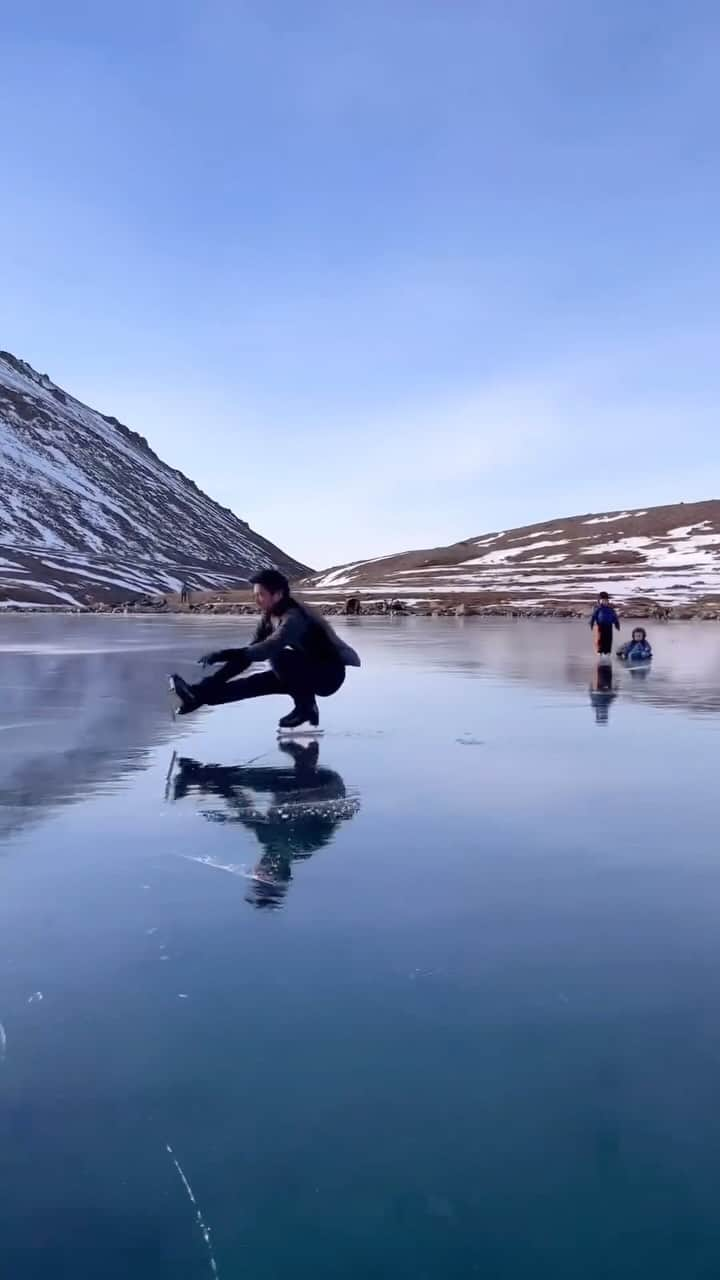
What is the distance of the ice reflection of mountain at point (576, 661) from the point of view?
19.1m

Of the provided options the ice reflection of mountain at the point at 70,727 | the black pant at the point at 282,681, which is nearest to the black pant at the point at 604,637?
the ice reflection of mountain at the point at 70,727

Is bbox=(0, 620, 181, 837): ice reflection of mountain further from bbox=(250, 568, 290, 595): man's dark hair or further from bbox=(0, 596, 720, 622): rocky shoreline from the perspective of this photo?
bbox=(0, 596, 720, 622): rocky shoreline

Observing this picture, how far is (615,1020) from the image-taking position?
166 inches

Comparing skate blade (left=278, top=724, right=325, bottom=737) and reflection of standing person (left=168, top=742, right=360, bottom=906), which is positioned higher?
skate blade (left=278, top=724, right=325, bottom=737)

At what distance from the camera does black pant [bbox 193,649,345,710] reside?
13.3m

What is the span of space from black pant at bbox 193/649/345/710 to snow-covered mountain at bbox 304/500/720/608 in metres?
→ 64.9

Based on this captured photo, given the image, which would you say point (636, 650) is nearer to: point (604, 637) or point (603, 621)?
point (604, 637)

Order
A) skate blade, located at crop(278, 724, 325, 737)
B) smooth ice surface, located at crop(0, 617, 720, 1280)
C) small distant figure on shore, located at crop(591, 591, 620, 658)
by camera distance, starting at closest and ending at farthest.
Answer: smooth ice surface, located at crop(0, 617, 720, 1280)
skate blade, located at crop(278, 724, 325, 737)
small distant figure on shore, located at crop(591, 591, 620, 658)

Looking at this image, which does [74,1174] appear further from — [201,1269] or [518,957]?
[518,957]

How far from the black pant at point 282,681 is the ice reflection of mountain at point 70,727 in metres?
0.93

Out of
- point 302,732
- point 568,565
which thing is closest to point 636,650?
point 302,732

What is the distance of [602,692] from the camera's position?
738 inches

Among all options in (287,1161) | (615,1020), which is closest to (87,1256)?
(287,1161)

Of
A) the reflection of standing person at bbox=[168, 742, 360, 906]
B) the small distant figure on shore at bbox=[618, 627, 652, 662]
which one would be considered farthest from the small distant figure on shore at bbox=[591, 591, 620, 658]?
the reflection of standing person at bbox=[168, 742, 360, 906]
